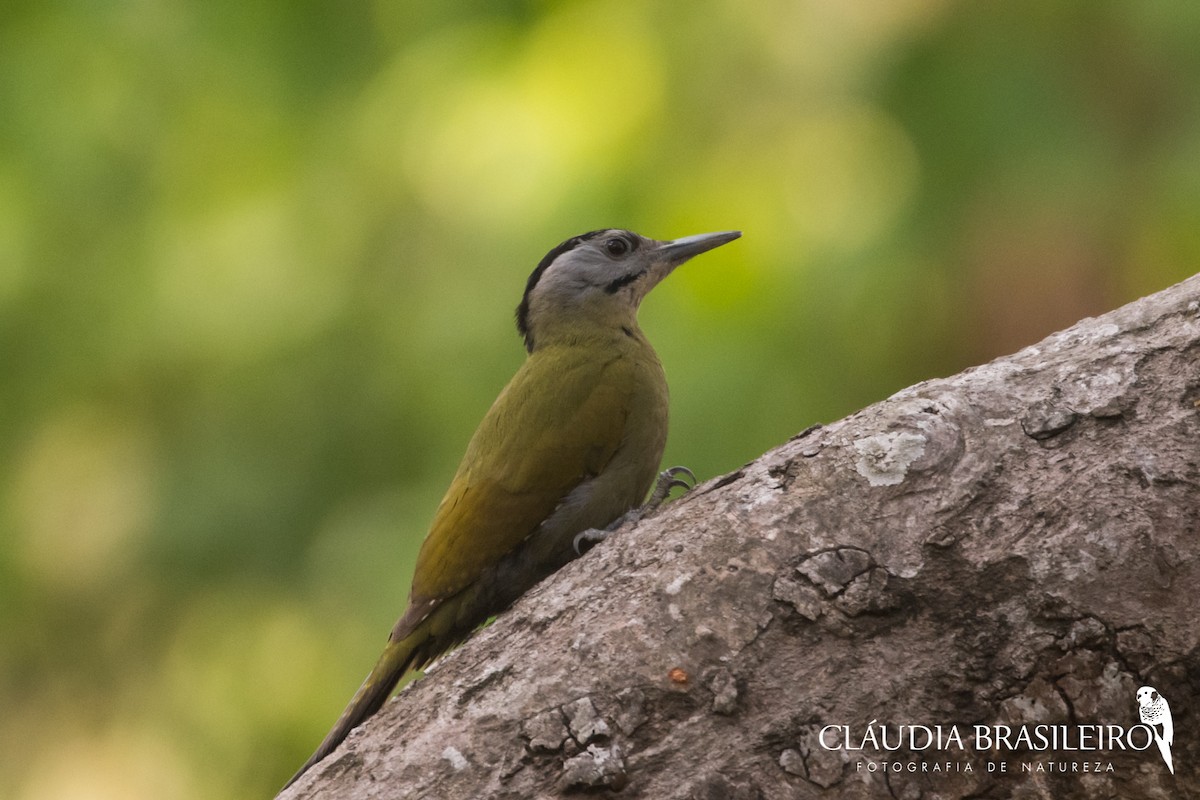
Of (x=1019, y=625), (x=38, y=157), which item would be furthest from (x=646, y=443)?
(x=38, y=157)

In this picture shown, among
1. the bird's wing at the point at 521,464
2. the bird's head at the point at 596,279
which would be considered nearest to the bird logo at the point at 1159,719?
the bird's wing at the point at 521,464

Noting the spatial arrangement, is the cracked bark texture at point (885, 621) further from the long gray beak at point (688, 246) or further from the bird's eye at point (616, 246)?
the bird's eye at point (616, 246)

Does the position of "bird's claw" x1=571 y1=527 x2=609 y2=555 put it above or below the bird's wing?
below

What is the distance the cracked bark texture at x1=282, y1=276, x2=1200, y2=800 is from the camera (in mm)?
2352

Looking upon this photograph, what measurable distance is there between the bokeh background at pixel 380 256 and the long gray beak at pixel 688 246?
1.44ft

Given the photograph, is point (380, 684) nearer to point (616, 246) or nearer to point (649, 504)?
point (649, 504)

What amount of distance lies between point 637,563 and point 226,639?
418 cm

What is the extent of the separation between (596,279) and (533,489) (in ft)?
4.10

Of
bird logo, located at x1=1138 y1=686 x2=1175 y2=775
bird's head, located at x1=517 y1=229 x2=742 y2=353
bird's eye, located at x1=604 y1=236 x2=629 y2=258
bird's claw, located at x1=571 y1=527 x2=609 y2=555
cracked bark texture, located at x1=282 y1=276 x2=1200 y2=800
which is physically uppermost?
bird's eye, located at x1=604 y1=236 x2=629 y2=258

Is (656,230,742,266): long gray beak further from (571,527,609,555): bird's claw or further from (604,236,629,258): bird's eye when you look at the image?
(571,527,609,555): bird's claw

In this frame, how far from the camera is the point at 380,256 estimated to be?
21.2ft

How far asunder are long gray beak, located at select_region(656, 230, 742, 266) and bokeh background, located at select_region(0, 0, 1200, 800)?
1.44 feet

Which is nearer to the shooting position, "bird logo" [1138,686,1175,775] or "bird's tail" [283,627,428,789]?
"bird logo" [1138,686,1175,775]

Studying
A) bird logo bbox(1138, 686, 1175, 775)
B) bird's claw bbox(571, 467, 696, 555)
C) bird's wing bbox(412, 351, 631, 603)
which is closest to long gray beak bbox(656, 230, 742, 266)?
bird's wing bbox(412, 351, 631, 603)
